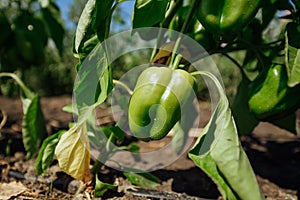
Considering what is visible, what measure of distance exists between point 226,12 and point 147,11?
16 centimetres

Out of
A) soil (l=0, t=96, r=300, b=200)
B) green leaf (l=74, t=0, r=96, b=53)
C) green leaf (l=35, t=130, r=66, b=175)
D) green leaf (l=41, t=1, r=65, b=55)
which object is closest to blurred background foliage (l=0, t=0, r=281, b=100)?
green leaf (l=41, t=1, r=65, b=55)

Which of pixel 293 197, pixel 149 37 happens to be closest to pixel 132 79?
pixel 149 37

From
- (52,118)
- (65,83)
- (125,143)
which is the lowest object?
(65,83)

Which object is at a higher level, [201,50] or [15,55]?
[201,50]

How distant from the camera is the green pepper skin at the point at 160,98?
2.62ft

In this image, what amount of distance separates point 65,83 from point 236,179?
11.5 feet

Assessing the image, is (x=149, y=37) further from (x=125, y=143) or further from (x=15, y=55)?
(x=15, y=55)

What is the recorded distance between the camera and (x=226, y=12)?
81 cm

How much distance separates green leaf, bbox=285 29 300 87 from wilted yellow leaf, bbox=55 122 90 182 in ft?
1.45

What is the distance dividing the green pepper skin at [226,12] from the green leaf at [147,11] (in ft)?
0.28

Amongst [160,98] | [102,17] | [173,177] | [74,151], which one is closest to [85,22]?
[102,17]

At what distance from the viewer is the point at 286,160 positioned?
1.57 meters

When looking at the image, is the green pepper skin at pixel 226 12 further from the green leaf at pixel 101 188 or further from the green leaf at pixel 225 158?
the green leaf at pixel 101 188

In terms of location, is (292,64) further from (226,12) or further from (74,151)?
(74,151)
